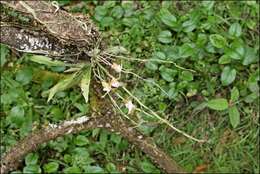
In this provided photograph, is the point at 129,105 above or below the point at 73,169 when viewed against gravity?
above

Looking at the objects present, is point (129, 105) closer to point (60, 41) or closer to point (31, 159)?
point (60, 41)

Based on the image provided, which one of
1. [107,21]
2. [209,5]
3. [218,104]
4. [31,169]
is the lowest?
[31,169]

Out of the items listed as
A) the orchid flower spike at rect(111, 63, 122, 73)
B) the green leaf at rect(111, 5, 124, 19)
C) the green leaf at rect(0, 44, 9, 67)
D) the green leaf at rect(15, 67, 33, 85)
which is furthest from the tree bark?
the green leaf at rect(111, 5, 124, 19)

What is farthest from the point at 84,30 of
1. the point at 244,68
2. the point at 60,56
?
the point at 244,68

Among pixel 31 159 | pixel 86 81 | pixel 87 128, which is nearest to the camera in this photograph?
pixel 86 81

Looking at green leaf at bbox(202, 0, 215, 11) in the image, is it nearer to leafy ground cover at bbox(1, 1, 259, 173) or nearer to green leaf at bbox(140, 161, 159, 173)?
leafy ground cover at bbox(1, 1, 259, 173)

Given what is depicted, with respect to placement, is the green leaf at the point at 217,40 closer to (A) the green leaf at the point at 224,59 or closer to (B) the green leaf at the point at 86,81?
(A) the green leaf at the point at 224,59

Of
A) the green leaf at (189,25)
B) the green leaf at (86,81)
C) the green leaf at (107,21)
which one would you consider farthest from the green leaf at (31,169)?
the green leaf at (189,25)

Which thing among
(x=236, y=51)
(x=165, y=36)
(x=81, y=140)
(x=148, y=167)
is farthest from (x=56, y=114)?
(x=236, y=51)

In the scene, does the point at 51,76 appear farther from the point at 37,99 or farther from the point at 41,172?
the point at 41,172
